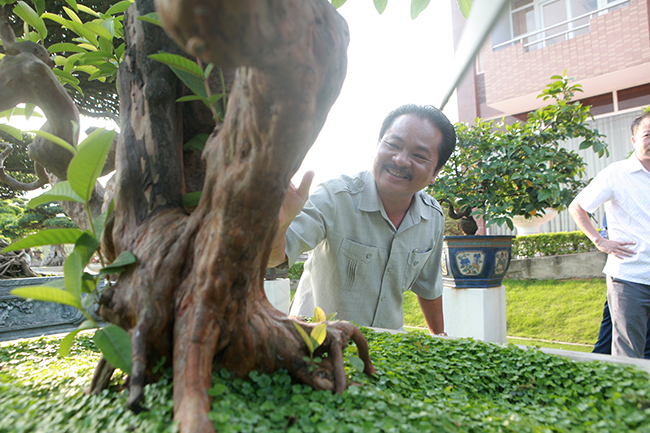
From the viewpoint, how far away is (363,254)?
2.02 meters

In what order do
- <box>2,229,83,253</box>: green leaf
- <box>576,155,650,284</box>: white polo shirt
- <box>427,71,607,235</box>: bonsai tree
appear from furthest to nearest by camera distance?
<box>427,71,607,235</box>: bonsai tree < <box>576,155,650,284</box>: white polo shirt < <box>2,229,83,253</box>: green leaf

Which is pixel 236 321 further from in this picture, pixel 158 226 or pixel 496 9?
pixel 496 9

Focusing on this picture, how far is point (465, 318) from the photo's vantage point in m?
3.15

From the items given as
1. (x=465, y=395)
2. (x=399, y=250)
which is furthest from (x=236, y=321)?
(x=399, y=250)

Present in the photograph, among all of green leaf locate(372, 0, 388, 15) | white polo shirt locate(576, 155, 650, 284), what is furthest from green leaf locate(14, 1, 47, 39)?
white polo shirt locate(576, 155, 650, 284)

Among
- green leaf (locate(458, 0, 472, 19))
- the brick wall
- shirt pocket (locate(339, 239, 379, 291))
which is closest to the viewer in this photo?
green leaf (locate(458, 0, 472, 19))

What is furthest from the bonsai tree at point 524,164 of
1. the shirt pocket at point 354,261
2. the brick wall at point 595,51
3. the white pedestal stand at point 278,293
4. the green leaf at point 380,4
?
the green leaf at point 380,4

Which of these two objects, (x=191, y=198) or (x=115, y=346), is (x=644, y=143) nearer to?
(x=191, y=198)

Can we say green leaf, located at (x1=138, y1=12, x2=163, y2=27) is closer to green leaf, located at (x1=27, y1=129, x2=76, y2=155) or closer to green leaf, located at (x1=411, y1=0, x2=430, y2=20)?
green leaf, located at (x1=27, y1=129, x2=76, y2=155)

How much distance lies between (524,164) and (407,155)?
168cm

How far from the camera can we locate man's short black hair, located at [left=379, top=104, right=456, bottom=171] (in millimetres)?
1909

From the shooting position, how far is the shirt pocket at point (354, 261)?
2.01 m

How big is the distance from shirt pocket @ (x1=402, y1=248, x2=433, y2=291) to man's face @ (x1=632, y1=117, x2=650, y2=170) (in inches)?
56.1

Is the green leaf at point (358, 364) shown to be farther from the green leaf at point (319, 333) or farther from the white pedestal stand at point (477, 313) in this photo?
the white pedestal stand at point (477, 313)
